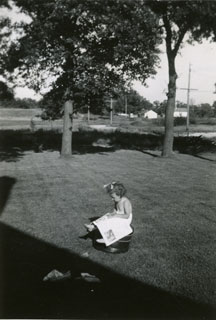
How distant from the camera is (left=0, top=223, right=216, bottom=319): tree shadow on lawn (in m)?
5.39

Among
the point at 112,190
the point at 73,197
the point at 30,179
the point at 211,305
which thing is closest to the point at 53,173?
the point at 30,179

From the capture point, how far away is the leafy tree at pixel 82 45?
63.8 feet

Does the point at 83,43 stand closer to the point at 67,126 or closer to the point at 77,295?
the point at 67,126

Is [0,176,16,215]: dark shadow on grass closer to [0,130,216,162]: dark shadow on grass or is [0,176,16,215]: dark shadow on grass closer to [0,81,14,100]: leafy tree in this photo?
[0,130,216,162]: dark shadow on grass

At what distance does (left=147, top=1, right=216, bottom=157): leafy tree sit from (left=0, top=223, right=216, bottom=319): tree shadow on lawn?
15640 millimetres

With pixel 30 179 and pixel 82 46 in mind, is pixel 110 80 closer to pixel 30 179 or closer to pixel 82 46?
pixel 82 46

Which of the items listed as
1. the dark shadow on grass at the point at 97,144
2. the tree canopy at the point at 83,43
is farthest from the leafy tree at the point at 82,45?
the dark shadow on grass at the point at 97,144

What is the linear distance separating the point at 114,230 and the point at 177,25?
1874 centimetres

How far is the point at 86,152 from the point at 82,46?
7.55 m

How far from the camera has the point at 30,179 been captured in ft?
51.9

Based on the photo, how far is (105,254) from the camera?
294 inches

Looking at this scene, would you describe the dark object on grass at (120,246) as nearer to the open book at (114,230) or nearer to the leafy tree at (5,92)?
the open book at (114,230)

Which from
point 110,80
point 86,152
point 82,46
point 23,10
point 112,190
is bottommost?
point 86,152

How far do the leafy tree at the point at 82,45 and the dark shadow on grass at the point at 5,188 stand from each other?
7059 mm
